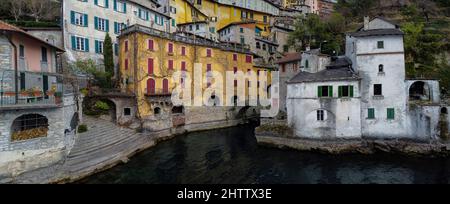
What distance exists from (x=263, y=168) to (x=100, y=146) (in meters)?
15.2

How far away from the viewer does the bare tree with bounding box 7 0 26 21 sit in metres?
32.4

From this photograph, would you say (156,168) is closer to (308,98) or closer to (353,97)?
(308,98)

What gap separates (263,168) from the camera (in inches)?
860

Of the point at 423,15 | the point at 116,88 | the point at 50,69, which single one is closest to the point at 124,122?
the point at 116,88

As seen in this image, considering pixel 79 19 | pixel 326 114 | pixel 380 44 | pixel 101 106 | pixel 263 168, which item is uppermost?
pixel 79 19

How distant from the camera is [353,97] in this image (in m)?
25.4

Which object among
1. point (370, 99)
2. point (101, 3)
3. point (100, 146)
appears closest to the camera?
point (100, 146)

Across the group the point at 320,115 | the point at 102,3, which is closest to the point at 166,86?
the point at 102,3

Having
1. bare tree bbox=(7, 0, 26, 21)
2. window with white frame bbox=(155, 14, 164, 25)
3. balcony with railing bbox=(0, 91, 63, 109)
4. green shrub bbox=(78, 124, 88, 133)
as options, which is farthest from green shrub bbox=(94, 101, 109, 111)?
window with white frame bbox=(155, 14, 164, 25)

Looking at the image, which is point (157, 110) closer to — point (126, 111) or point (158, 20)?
point (126, 111)

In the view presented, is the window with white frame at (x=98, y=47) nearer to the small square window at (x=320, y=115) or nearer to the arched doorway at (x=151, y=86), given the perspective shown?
the arched doorway at (x=151, y=86)

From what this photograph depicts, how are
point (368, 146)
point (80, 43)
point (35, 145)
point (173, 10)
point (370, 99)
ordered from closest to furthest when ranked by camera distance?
point (35, 145)
point (368, 146)
point (370, 99)
point (80, 43)
point (173, 10)

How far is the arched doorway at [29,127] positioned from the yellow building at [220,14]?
39196 mm

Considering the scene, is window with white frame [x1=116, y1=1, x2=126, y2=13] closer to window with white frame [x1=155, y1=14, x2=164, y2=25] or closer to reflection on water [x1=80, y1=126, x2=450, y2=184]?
window with white frame [x1=155, y1=14, x2=164, y2=25]
